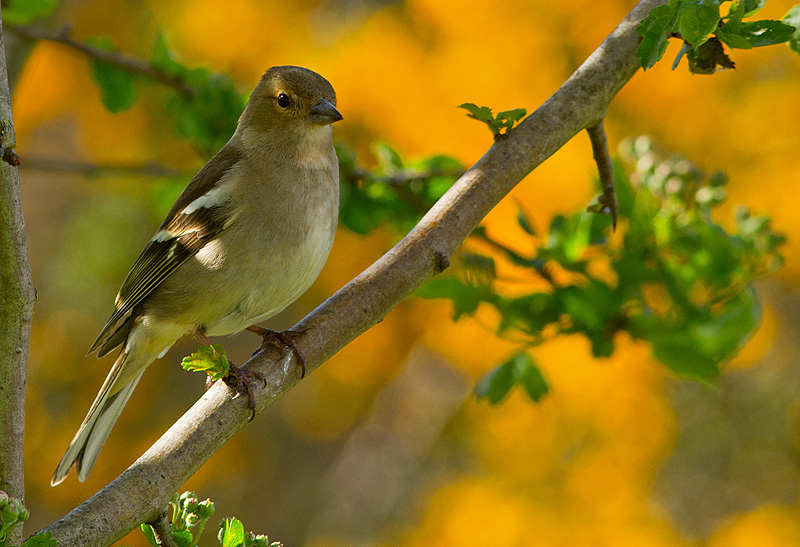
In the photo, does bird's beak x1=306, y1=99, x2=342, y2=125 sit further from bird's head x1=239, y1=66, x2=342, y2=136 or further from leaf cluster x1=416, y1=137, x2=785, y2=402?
leaf cluster x1=416, y1=137, x2=785, y2=402

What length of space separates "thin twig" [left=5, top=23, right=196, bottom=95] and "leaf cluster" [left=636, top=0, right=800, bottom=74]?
264 centimetres

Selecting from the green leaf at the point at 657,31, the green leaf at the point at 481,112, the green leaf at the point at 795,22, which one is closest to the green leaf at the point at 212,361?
the green leaf at the point at 481,112

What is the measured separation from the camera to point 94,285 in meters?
8.66

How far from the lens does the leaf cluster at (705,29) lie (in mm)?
1809

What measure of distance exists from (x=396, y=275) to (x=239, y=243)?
973mm

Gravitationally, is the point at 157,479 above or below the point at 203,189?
below

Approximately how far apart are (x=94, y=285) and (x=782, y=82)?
7.31 meters

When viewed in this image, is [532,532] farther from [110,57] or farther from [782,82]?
[110,57]

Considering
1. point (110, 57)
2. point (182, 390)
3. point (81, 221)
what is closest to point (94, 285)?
point (81, 221)

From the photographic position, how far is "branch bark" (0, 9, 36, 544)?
5.50 feet

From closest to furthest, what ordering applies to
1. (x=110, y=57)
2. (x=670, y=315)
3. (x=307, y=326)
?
(x=307, y=326) < (x=670, y=315) < (x=110, y=57)

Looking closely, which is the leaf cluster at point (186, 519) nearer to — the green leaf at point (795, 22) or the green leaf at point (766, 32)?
the green leaf at point (766, 32)

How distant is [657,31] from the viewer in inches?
73.6

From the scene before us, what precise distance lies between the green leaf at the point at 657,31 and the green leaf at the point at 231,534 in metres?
1.46
